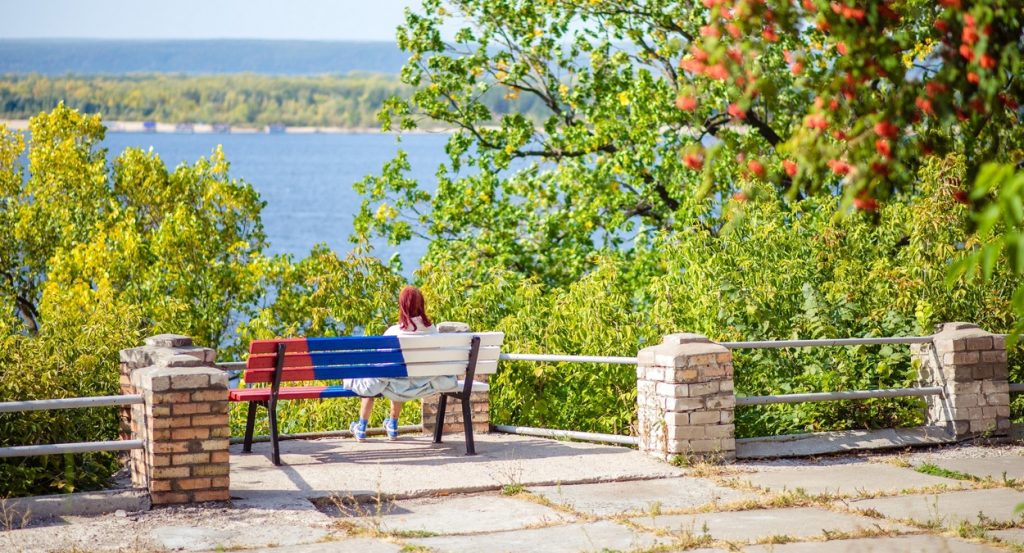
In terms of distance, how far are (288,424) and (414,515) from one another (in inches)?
234

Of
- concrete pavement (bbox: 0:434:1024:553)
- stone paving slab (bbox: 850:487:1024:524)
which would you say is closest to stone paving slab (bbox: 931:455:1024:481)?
concrete pavement (bbox: 0:434:1024:553)

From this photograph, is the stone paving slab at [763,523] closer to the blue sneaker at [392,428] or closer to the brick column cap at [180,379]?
the brick column cap at [180,379]

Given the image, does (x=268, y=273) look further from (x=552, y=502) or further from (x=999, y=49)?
(x=999, y=49)

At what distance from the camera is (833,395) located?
975 cm

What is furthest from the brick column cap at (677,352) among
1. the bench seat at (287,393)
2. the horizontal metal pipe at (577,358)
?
the bench seat at (287,393)

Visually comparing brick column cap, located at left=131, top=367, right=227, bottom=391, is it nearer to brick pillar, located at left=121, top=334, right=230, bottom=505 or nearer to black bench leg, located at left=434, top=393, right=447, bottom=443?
brick pillar, located at left=121, top=334, right=230, bottom=505

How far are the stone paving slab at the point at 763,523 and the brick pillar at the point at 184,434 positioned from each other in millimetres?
2520

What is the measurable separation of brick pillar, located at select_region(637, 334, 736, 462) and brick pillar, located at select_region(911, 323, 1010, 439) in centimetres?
192

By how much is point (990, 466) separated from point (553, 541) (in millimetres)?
3740

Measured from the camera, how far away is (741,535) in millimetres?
7012

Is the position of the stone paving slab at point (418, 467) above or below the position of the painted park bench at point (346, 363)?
below

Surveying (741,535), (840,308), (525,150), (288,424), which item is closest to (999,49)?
(741,535)

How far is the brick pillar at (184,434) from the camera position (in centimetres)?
774

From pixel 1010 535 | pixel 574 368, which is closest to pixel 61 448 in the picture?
pixel 574 368
